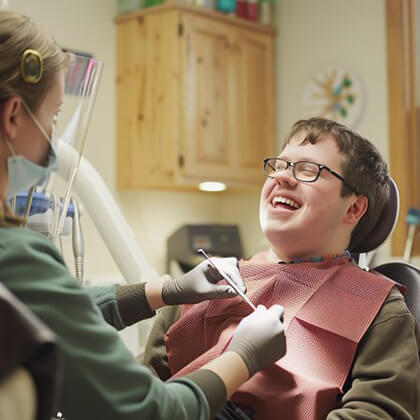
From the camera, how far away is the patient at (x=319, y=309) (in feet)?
4.36

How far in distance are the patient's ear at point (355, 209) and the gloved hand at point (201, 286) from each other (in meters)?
0.29

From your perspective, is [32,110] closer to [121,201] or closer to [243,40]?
[121,201]

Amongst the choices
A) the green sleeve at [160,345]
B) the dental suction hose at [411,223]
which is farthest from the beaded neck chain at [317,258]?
the dental suction hose at [411,223]

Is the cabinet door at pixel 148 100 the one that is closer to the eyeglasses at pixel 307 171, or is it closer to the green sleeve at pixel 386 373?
the eyeglasses at pixel 307 171

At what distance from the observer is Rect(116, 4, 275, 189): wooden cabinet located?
4.07m

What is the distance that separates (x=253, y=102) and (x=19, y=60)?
351 cm

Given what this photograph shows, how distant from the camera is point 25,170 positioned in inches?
42.5

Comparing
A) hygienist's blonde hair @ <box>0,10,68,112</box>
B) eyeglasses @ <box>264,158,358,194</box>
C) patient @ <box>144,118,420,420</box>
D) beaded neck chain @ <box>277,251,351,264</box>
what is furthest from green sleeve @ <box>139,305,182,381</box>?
hygienist's blonde hair @ <box>0,10,68,112</box>

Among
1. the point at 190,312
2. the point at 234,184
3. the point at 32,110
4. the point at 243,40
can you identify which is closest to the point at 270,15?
the point at 243,40

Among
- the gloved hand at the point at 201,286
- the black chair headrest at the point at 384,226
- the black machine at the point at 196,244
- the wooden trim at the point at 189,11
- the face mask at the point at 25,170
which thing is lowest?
the black machine at the point at 196,244

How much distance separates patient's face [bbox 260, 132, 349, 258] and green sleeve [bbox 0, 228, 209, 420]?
2.16ft

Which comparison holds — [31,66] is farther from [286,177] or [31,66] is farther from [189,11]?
[189,11]

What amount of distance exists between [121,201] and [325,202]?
276 cm

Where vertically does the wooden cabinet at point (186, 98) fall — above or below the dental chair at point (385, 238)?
above
